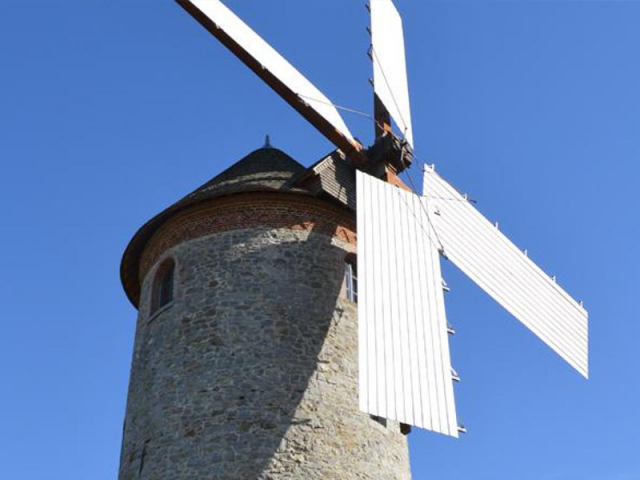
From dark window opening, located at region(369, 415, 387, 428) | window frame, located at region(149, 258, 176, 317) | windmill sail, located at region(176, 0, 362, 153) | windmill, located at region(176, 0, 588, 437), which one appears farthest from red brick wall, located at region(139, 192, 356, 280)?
dark window opening, located at region(369, 415, 387, 428)

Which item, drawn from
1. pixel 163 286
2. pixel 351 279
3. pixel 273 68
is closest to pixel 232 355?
pixel 163 286

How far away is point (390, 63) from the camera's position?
760 inches

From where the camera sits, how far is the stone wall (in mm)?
13484

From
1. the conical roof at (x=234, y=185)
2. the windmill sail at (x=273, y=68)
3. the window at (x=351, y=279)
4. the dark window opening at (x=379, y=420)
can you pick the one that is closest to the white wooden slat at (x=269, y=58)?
the windmill sail at (x=273, y=68)

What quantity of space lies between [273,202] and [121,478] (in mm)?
4873

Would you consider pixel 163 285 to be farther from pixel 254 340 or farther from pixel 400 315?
pixel 400 315

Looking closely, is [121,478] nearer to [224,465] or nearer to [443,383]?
[224,465]

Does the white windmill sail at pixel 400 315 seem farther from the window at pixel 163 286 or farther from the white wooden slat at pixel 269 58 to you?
the window at pixel 163 286

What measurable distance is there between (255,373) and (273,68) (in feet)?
17.6

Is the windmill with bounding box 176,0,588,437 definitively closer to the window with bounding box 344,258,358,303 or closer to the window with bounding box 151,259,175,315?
the window with bounding box 344,258,358,303

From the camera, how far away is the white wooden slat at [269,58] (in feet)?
52.1

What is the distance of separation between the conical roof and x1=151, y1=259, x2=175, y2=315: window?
0.78 metres

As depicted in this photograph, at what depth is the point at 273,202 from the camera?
51.3 ft

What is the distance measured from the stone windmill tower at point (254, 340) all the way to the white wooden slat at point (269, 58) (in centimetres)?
99
